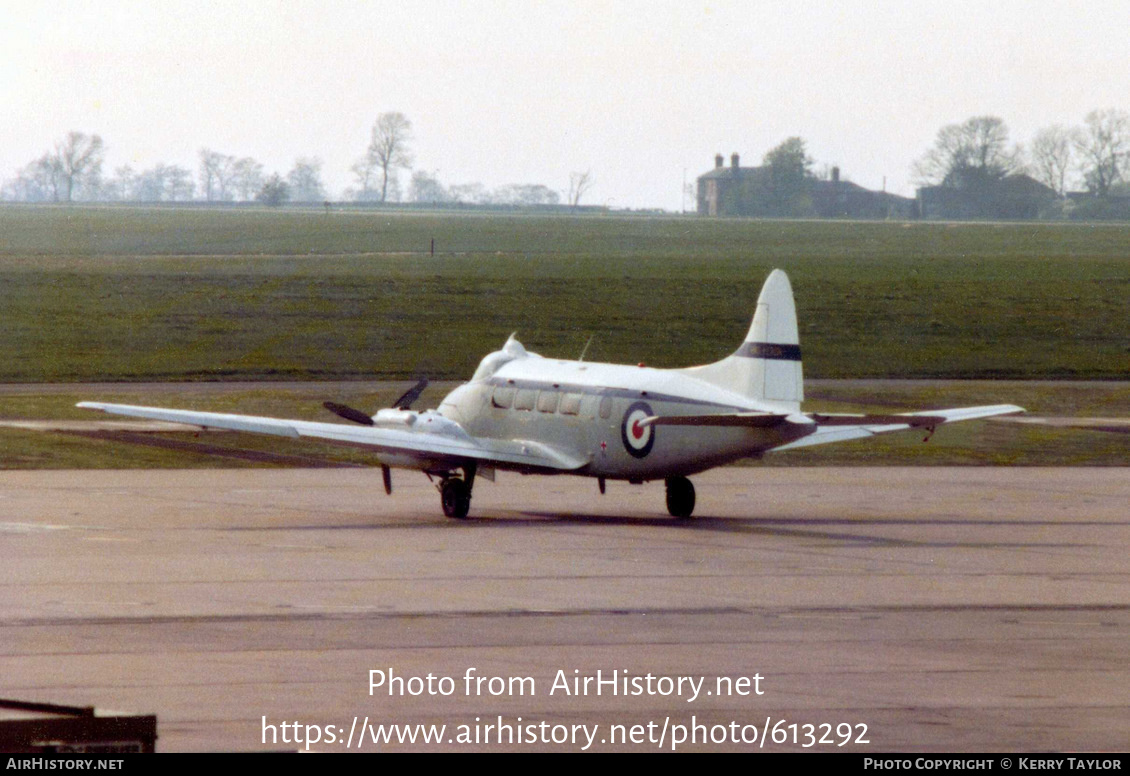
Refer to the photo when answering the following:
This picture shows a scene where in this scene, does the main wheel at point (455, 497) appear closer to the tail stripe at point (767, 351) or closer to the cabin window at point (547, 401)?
the cabin window at point (547, 401)

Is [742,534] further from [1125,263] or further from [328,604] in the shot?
[1125,263]

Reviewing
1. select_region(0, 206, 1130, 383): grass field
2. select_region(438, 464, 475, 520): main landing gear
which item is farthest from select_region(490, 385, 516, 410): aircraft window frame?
select_region(0, 206, 1130, 383): grass field

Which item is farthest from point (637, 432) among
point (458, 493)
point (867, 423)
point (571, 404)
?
point (867, 423)

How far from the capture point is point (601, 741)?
42.2 feet

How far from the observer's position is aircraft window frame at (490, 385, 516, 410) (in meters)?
31.1

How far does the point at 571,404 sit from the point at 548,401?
0.65 meters

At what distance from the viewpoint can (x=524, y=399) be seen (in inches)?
1213

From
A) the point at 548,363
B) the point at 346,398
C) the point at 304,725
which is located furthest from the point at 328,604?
the point at 346,398

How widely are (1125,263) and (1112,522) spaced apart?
80.2 m

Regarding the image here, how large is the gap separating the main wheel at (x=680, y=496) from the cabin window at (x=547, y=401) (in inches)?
102

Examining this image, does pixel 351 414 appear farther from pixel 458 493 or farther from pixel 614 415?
pixel 614 415

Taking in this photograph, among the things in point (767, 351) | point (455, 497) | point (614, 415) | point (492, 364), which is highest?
point (767, 351)

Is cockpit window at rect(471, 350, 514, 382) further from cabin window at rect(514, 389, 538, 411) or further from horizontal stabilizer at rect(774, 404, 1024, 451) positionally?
horizontal stabilizer at rect(774, 404, 1024, 451)

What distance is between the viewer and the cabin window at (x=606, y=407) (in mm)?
29094
